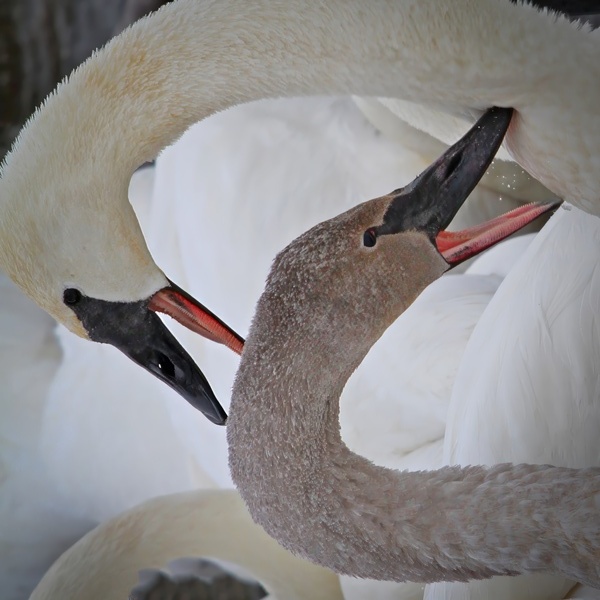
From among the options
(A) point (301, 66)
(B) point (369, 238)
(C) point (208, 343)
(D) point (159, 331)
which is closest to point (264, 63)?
(A) point (301, 66)

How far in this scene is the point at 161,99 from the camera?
809mm

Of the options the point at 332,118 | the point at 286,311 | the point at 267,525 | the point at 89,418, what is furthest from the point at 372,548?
the point at 89,418

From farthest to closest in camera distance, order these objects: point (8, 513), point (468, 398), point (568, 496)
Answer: point (8, 513) → point (468, 398) → point (568, 496)

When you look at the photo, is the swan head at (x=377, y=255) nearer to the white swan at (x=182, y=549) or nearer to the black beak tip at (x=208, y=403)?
the black beak tip at (x=208, y=403)

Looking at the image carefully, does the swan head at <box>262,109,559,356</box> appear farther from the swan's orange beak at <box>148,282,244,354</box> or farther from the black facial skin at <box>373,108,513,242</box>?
the swan's orange beak at <box>148,282,244,354</box>

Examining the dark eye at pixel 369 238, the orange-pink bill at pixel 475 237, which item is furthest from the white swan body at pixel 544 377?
the dark eye at pixel 369 238

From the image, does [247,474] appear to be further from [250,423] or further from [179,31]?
[179,31]

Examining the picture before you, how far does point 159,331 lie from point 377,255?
0.26m

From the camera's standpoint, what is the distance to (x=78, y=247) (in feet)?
2.72

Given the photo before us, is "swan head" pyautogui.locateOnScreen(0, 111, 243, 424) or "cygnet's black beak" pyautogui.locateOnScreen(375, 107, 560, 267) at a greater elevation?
"swan head" pyautogui.locateOnScreen(0, 111, 243, 424)

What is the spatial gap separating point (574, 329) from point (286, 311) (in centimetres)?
26

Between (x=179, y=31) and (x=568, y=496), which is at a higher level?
(x=179, y=31)

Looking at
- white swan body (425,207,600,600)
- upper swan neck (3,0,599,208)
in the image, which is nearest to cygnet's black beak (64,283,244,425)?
upper swan neck (3,0,599,208)

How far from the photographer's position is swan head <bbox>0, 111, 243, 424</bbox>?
2.65 ft
